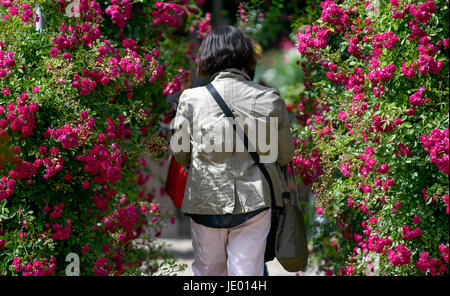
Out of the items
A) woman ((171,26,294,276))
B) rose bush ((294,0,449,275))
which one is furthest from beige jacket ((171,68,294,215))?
rose bush ((294,0,449,275))

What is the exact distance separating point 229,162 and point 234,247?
1.23ft

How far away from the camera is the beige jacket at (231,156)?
2.83 m

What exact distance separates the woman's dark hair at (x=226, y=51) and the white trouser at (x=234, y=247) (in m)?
0.67

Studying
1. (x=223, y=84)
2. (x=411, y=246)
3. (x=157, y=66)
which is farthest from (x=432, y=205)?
(x=157, y=66)

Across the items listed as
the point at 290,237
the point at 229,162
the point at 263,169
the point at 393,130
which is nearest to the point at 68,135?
the point at 229,162

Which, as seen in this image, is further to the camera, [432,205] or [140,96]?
[140,96]

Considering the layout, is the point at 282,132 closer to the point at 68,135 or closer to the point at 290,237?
the point at 290,237

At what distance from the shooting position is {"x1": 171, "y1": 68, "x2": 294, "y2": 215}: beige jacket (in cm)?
283

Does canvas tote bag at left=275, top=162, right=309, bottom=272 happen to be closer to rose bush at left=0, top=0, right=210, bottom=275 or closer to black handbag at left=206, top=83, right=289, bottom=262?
black handbag at left=206, top=83, right=289, bottom=262

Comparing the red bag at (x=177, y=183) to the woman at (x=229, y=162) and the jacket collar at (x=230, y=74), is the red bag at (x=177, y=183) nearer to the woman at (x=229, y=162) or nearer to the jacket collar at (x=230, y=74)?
the woman at (x=229, y=162)

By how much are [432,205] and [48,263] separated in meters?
1.74

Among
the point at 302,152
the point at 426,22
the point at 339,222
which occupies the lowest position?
the point at 339,222

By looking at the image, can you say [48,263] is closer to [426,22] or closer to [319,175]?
[319,175]

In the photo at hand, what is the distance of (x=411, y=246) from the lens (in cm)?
287
